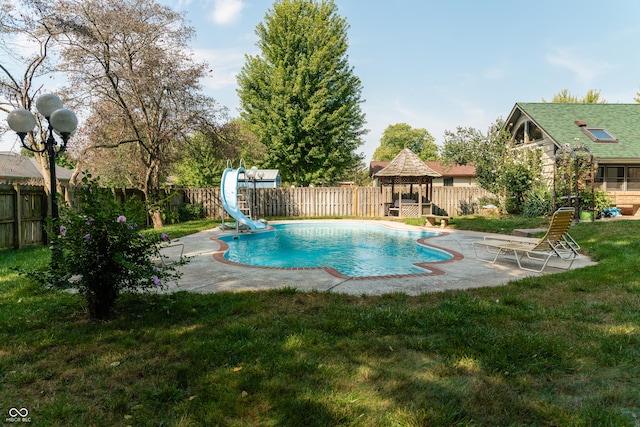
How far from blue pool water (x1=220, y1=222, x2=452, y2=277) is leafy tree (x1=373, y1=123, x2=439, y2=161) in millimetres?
54304

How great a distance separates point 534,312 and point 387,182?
53.2ft

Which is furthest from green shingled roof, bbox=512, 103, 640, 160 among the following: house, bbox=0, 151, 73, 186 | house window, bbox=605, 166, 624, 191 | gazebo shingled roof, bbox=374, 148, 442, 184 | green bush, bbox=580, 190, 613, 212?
house, bbox=0, 151, 73, 186

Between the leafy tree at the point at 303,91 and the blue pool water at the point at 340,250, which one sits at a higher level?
the leafy tree at the point at 303,91

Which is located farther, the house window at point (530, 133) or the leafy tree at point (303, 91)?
the leafy tree at point (303, 91)

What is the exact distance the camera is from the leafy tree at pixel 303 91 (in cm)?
2402

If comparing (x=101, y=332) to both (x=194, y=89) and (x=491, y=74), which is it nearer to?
(x=194, y=89)

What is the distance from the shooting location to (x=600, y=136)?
59.8 feet

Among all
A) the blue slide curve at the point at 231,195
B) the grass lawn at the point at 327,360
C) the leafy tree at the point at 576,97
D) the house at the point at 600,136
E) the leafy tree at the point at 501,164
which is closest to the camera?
the grass lawn at the point at 327,360

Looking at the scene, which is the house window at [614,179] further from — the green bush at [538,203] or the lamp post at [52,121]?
the lamp post at [52,121]

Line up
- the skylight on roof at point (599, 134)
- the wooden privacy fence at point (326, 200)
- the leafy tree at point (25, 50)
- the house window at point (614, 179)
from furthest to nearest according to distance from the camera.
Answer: the wooden privacy fence at point (326, 200) < the house window at point (614, 179) < the skylight on roof at point (599, 134) < the leafy tree at point (25, 50)

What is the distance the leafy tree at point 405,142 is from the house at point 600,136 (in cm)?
4513

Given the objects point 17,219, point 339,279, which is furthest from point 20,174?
point 339,279

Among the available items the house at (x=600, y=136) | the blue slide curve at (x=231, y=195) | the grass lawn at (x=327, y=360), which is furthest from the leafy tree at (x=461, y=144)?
the grass lawn at (x=327, y=360)

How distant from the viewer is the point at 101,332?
3346 mm
